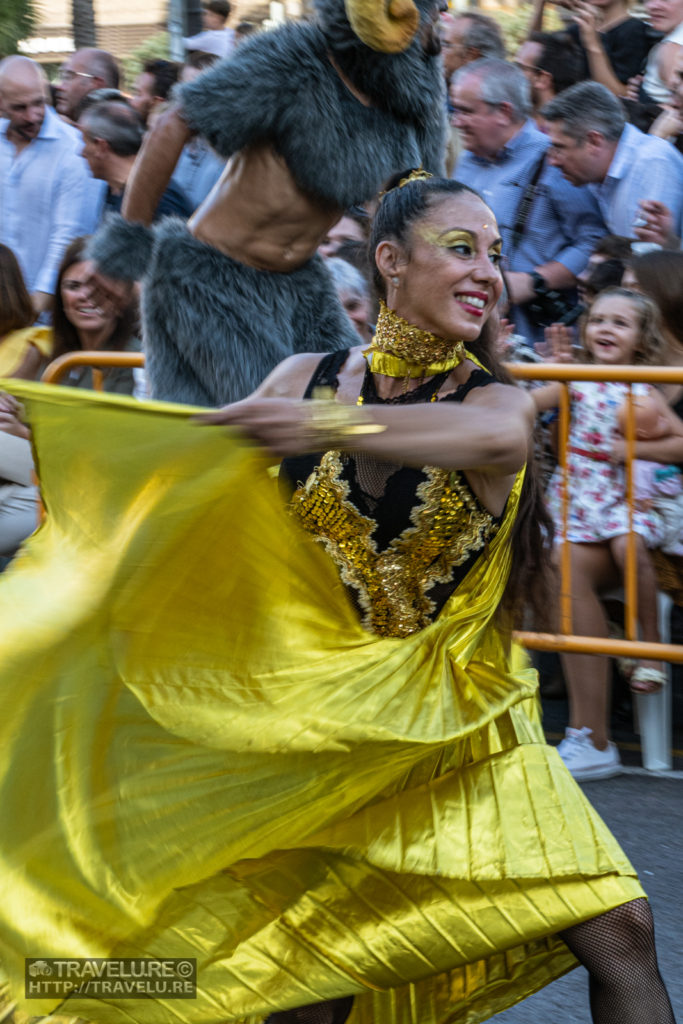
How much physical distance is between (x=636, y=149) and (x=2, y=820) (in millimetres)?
4143

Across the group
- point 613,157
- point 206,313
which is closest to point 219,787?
point 206,313

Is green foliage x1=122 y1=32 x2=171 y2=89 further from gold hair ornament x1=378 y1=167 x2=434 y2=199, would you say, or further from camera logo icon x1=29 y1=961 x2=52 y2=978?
camera logo icon x1=29 y1=961 x2=52 y2=978

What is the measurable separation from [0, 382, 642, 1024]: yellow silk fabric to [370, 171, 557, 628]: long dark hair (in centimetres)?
37

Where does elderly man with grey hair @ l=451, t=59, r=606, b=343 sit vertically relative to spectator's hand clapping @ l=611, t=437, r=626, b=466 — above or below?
above

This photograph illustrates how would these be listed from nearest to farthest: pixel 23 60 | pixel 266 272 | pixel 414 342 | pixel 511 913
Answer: pixel 511 913, pixel 414 342, pixel 266 272, pixel 23 60

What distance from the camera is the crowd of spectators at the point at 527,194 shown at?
4789 mm

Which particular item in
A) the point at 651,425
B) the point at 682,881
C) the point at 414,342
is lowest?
the point at 682,881

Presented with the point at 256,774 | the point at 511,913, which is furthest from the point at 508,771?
the point at 256,774

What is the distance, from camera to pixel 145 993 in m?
2.31

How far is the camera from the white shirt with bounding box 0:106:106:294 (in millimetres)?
6754

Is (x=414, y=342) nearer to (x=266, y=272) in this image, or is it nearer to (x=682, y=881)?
(x=266, y=272)

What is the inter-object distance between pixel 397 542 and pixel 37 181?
16.3 ft

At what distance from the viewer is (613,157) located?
5582mm

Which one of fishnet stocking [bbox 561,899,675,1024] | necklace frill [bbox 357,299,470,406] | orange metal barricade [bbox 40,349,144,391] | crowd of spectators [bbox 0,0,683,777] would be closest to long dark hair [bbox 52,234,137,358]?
crowd of spectators [bbox 0,0,683,777]
